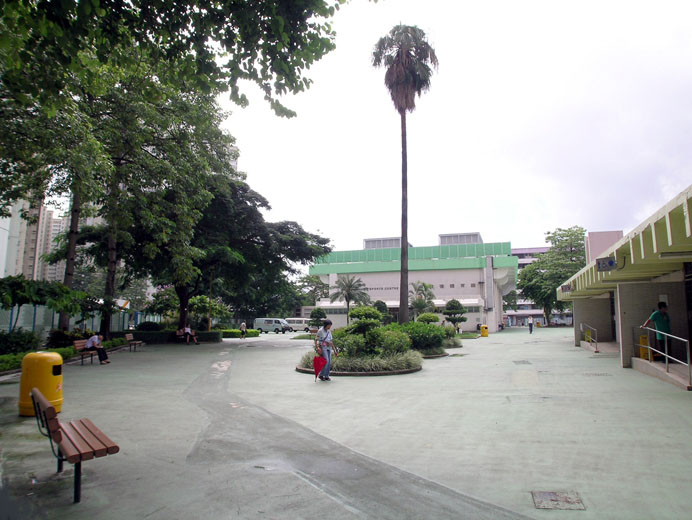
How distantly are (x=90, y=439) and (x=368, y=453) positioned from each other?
310 centimetres

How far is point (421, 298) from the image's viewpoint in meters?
56.8

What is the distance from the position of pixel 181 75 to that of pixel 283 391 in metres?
6.82

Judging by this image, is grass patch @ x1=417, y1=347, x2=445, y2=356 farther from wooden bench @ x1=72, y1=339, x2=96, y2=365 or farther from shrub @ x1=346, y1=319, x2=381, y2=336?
wooden bench @ x1=72, y1=339, x2=96, y2=365

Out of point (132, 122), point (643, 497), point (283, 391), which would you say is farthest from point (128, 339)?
point (643, 497)

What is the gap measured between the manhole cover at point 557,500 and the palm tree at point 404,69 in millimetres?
19947

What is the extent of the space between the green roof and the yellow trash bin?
176 ft

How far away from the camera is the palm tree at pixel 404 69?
2467cm

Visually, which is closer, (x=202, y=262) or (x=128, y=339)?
(x=128, y=339)

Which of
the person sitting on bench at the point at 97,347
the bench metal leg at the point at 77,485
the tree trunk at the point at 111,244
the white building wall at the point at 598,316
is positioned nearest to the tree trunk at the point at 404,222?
the white building wall at the point at 598,316

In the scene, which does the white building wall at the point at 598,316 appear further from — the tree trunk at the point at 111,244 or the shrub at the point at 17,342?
the shrub at the point at 17,342

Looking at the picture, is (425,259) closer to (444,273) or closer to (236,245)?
(444,273)

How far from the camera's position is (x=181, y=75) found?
7.14m

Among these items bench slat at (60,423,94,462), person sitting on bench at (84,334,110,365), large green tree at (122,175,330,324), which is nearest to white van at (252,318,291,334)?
large green tree at (122,175,330,324)

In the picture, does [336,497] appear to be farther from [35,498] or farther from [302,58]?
[302,58]
